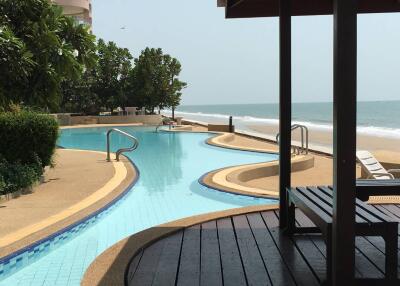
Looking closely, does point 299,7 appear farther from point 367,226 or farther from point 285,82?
point 367,226

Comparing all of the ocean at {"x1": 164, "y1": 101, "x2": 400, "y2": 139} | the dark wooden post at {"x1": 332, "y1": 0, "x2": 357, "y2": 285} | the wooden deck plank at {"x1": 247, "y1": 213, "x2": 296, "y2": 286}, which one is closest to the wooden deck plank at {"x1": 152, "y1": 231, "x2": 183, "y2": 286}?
the wooden deck plank at {"x1": 247, "y1": 213, "x2": 296, "y2": 286}

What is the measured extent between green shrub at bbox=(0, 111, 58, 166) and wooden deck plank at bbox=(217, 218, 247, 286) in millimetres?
5377

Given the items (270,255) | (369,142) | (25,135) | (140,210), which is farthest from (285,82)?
(369,142)

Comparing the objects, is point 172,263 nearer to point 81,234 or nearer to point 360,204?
point 360,204

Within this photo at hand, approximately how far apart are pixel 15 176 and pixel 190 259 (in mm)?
5097

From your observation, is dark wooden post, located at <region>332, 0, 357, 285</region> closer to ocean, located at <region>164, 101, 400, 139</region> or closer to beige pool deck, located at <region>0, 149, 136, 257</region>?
beige pool deck, located at <region>0, 149, 136, 257</region>

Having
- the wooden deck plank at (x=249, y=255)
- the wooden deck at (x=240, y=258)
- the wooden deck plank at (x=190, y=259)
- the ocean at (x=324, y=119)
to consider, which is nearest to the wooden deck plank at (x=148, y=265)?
the wooden deck at (x=240, y=258)

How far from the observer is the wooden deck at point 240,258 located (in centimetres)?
308

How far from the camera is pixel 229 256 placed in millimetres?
3518

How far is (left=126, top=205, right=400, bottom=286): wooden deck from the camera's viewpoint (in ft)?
10.1

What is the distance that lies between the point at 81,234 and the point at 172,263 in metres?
2.51

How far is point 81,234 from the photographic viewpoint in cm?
555

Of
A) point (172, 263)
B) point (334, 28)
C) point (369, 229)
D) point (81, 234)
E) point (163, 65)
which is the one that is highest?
point (163, 65)

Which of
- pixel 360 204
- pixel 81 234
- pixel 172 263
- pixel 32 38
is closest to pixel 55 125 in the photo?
pixel 32 38
